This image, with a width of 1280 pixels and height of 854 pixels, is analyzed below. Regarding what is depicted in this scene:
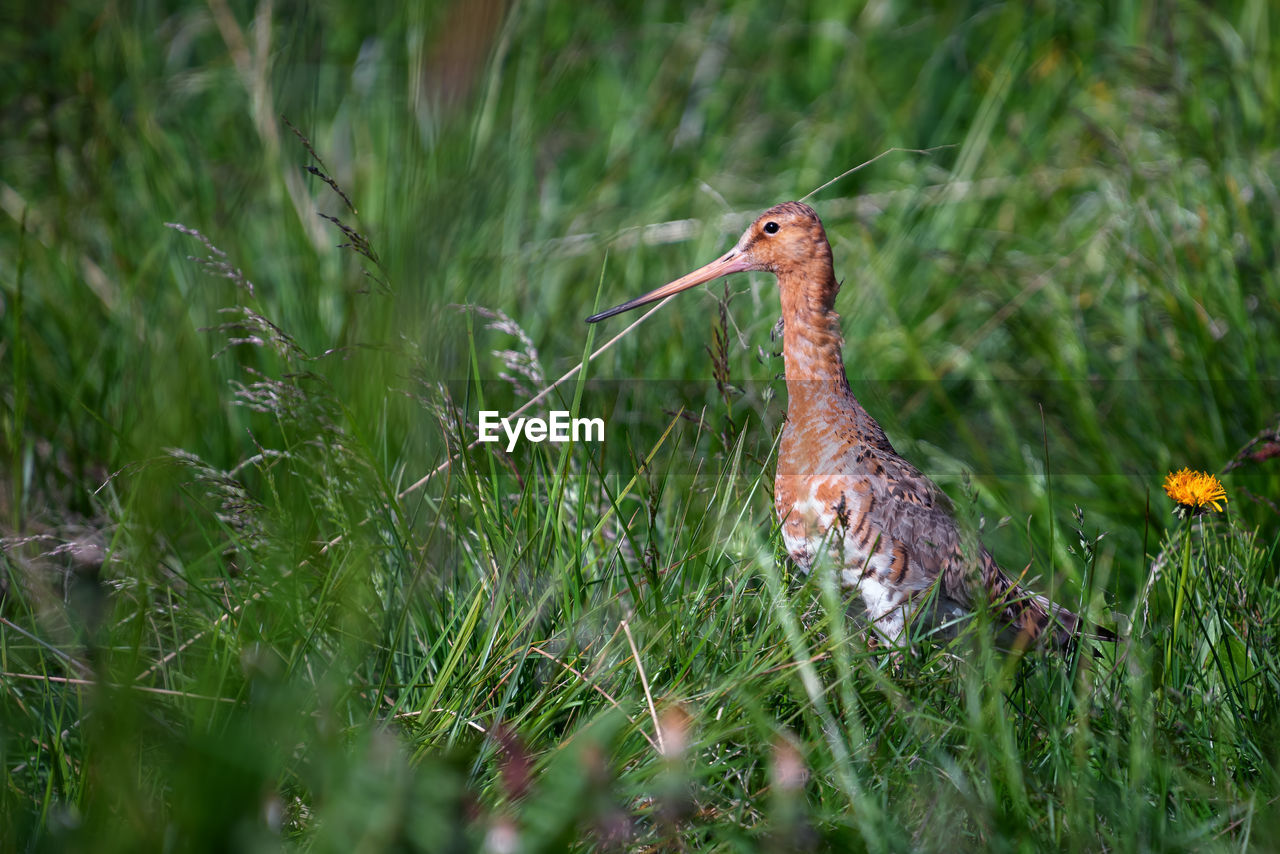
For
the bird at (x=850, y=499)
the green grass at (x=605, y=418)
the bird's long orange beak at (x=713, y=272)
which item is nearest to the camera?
the green grass at (x=605, y=418)

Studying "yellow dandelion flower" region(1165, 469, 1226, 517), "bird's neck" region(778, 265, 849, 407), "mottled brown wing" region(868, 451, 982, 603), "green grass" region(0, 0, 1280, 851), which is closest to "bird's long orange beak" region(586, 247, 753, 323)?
"bird's neck" region(778, 265, 849, 407)

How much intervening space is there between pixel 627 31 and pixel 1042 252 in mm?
2049

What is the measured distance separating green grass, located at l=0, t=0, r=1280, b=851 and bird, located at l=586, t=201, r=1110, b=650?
99 millimetres

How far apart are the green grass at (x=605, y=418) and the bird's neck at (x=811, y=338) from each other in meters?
0.21

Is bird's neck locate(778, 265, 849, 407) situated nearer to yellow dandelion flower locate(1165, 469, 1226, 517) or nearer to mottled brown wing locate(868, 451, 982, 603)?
mottled brown wing locate(868, 451, 982, 603)

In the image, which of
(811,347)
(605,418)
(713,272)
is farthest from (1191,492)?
(605,418)

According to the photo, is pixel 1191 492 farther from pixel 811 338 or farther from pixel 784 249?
pixel 784 249

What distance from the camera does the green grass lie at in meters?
1.71

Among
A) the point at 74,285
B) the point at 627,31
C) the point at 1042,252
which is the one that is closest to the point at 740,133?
the point at 627,31

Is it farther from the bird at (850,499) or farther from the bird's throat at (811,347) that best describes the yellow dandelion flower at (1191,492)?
the bird's throat at (811,347)

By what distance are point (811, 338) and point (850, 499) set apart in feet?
1.24

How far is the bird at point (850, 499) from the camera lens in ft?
7.44

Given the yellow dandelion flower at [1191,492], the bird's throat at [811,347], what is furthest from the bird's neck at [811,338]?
the yellow dandelion flower at [1191,492]

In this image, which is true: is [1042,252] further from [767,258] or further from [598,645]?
[598,645]
